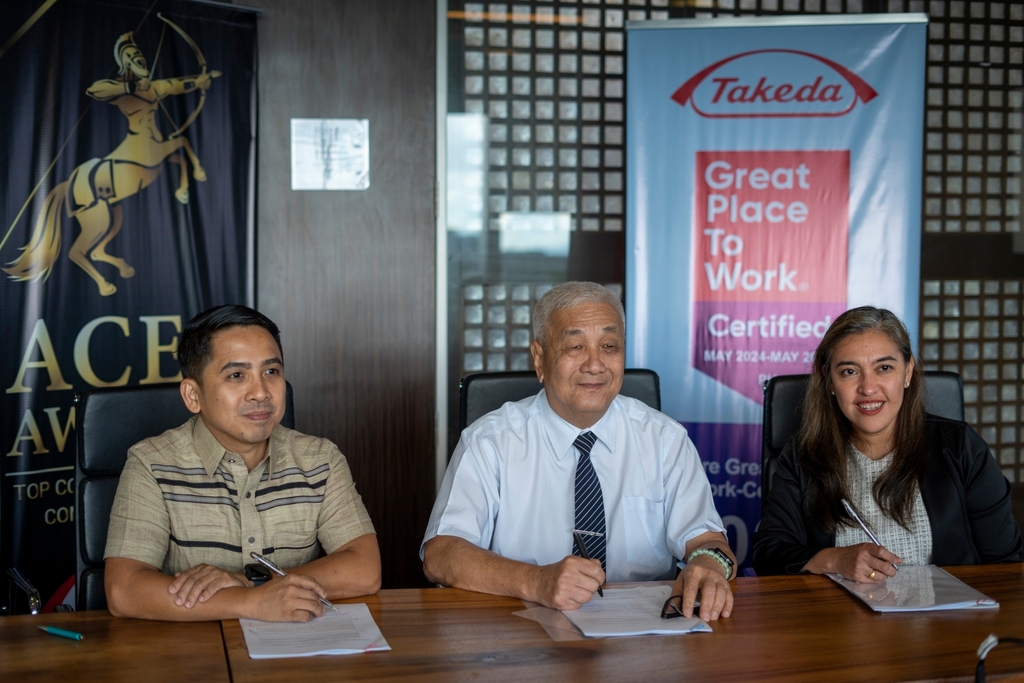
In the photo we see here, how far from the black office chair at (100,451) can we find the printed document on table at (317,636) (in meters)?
0.64

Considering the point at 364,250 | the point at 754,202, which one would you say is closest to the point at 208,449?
the point at 364,250

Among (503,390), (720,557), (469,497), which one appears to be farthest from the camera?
(503,390)

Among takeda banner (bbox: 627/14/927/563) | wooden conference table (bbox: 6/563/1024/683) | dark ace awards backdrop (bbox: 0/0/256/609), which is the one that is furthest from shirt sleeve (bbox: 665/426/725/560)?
dark ace awards backdrop (bbox: 0/0/256/609)

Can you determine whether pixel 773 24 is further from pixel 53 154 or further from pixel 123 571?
pixel 123 571

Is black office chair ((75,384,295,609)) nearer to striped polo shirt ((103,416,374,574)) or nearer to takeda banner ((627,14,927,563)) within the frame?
striped polo shirt ((103,416,374,574))

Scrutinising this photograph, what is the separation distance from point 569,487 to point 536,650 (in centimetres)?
74

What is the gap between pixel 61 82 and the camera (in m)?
3.10

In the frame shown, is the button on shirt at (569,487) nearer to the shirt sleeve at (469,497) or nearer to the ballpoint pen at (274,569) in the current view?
the shirt sleeve at (469,497)

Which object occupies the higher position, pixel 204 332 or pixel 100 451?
pixel 204 332

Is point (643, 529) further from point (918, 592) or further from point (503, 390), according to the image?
point (918, 592)

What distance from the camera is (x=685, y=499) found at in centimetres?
218

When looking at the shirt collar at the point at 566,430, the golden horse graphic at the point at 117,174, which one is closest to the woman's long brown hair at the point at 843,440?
the shirt collar at the point at 566,430

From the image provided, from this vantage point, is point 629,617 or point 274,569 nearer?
point 629,617

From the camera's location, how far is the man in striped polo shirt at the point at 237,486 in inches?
72.5
